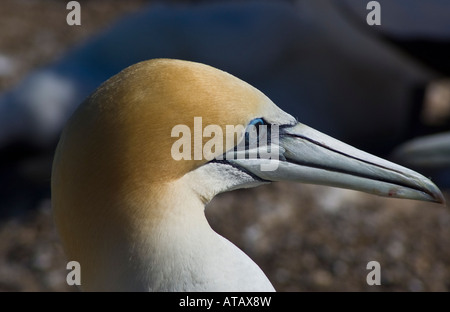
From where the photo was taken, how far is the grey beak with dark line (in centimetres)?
272

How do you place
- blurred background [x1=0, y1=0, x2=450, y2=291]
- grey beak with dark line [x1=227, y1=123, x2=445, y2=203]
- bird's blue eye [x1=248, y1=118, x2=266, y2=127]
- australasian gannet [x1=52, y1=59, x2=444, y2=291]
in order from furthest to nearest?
blurred background [x1=0, y1=0, x2=450, y2=291]
grey beak with dark line [x1=227, y1=123, x2=445, y2=203]
bird's blue eye [x1=248, y1=118, x2=266, y2=127]
australasian gannet [x1=52, y1=59, x2=444, y2=291]

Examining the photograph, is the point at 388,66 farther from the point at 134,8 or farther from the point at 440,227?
the point at 134,8

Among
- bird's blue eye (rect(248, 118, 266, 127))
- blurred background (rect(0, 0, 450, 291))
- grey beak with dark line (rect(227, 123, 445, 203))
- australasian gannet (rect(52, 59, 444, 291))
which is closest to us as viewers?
australasian gannet (rect(52, 59, 444, 291))

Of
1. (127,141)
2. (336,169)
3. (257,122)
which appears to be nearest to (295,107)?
(336,169)

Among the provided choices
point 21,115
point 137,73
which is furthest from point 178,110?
point 21,115

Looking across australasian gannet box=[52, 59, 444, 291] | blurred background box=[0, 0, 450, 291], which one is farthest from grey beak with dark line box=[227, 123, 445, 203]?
blurred background box=[0, 0, 450, 291]

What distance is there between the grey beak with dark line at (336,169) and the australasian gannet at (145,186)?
260 millimetres

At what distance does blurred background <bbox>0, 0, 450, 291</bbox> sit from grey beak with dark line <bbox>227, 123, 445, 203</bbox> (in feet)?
6.51

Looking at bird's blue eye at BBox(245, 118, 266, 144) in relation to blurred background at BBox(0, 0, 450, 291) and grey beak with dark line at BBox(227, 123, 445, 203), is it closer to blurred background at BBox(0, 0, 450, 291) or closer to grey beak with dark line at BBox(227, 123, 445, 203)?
grey beak with dark line at BBox(227, 123, 445, 203)

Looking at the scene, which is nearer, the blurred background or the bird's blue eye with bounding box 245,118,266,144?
the bird's blue eye with bounding box 245,118,266,144

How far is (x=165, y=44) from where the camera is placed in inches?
245

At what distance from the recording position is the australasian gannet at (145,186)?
240cm
